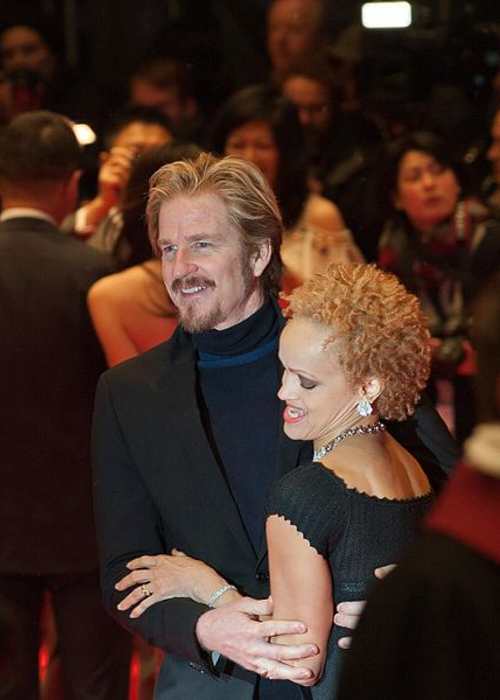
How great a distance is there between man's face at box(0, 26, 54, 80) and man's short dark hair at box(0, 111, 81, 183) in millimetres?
2986

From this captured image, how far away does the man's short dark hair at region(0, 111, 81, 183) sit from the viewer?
169 inches

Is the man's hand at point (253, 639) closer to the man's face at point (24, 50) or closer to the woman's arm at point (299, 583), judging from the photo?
the woman's arm at point (299, 583)

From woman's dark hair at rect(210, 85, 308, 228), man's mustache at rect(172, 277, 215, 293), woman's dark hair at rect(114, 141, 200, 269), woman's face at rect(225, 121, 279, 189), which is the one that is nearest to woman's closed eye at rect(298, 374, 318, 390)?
man's mustache at rect(172, 277, 215, 293)

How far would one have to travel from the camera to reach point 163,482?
2867mm

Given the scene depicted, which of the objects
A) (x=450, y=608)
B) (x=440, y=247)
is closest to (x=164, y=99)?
(x=440, y=247)

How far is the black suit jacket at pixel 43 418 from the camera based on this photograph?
3998 millimetres

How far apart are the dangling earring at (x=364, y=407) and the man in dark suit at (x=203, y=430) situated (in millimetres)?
224

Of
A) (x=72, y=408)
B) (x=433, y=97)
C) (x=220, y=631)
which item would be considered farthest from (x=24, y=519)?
(x=433, y=97)

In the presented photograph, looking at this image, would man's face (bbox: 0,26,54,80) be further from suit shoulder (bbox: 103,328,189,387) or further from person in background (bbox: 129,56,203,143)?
suit shoulder (bbox: 103,328,189,387)

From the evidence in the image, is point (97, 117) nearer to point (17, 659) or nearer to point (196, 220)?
point (17, 659)

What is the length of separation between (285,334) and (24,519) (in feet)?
5.36

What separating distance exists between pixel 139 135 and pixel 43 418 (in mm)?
2095

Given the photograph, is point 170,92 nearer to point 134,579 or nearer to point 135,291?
point 135,291

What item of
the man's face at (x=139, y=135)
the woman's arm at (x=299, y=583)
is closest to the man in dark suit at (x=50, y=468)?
the woman's arm at (x=299, y=583)
